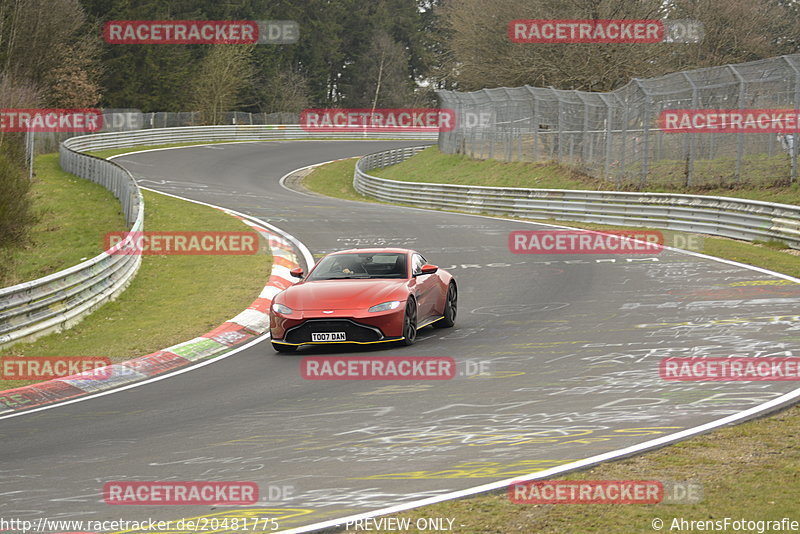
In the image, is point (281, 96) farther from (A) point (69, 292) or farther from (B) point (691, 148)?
(A) point (69, 292)

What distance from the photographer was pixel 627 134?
103 ft

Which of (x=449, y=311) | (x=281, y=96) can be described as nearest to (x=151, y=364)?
(x=449, y=311)

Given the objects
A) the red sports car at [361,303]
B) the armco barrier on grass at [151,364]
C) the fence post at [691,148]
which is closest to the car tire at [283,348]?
the red sports car at [361,303]

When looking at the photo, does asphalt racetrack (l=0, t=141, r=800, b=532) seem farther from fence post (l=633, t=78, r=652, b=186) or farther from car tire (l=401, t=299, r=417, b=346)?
fence post (l=633, t=78, r=652, b=186)

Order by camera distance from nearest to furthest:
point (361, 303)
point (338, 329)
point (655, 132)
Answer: point (338, 329), point (361, 303), point (655, 132)

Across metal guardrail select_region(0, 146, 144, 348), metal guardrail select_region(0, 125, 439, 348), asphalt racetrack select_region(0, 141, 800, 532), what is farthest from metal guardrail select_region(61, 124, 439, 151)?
asphalt racetrack select_region(0, 141, 800, 532)

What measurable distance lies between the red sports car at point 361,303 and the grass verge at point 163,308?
201 centimetres

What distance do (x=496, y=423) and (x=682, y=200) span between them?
18375 mm

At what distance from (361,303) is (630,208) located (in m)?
16.0

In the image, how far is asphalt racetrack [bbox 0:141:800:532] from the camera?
715 centimetres

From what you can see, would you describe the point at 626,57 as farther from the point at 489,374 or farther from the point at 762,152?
the point at 489,374

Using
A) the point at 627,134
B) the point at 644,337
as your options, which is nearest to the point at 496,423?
the point at 644,337

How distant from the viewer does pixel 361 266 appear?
14.3 m

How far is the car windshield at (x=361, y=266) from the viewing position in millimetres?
14039
